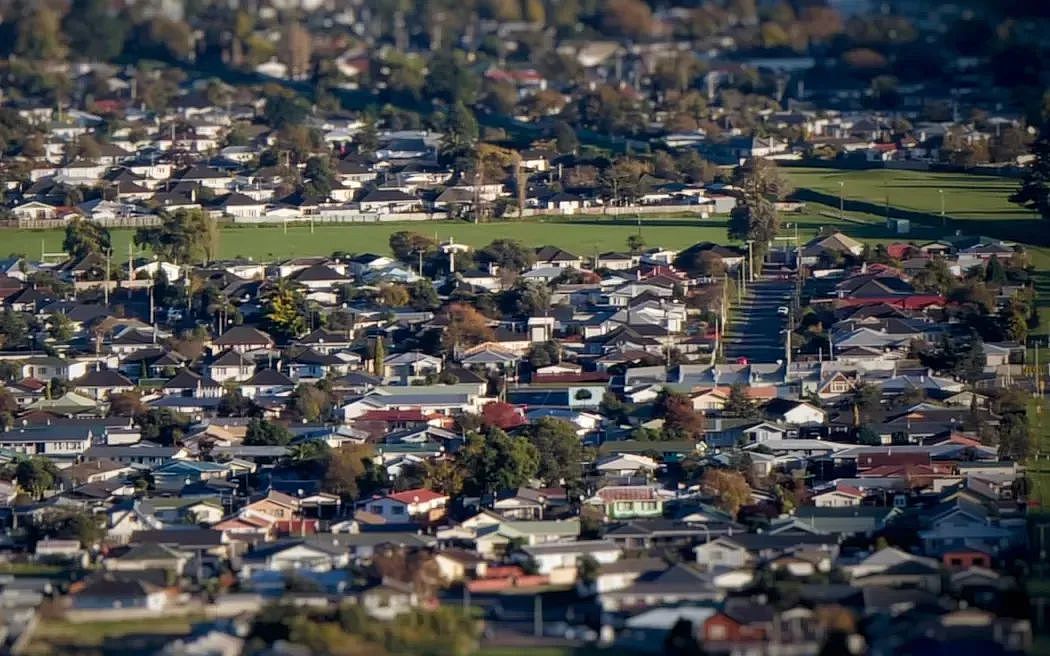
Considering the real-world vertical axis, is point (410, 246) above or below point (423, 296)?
above

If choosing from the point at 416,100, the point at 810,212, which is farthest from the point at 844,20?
the point at 810,212

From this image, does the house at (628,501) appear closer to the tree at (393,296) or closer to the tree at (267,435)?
the tree at (267,435)

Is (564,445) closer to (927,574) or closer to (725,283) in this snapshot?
(927,574)

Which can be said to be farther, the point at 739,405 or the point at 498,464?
the point at 739,405

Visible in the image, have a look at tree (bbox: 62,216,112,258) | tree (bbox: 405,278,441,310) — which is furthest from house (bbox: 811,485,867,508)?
tree (bbox: 62,216,112,258)

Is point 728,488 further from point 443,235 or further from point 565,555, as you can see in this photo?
point 443,235

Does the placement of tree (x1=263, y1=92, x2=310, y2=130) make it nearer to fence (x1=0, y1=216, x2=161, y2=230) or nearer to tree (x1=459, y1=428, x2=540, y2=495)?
fence (x1=0, y1=216, x2=161, y2=230)

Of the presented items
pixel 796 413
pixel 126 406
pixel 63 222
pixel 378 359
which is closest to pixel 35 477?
pixel 126 406
